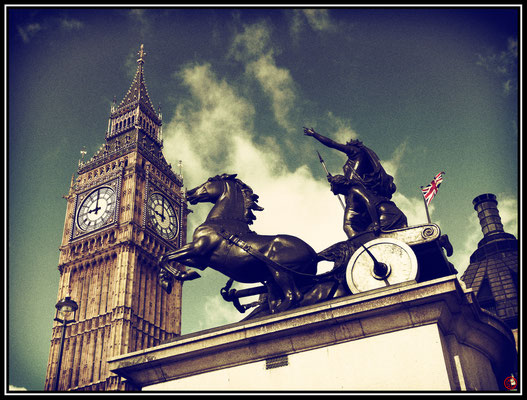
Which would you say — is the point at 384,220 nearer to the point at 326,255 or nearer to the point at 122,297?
the point at 326,255

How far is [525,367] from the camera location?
21.5 ft

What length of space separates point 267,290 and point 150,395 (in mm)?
2678

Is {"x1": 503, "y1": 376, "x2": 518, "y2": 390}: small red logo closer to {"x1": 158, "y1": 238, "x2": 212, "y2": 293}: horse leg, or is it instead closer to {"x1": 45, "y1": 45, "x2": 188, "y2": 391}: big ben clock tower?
{"x1": 158, "y1": 238, "x2": 212, "y2": 293}: horse leg

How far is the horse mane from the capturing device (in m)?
9.34

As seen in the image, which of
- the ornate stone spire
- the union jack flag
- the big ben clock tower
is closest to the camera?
the union jack flag

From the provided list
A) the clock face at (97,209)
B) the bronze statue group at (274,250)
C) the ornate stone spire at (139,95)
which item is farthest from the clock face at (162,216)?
the bronze statue group at (274,250)

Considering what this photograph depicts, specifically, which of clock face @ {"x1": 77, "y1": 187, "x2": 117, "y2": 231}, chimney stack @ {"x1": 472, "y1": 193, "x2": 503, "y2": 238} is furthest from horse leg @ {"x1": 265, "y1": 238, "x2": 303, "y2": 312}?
clock face @ {"x1": 77, "y1": 187, "x2": 117, "y2": 231}

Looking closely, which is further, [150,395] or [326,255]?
[326,255]

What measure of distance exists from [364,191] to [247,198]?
74.1 inches

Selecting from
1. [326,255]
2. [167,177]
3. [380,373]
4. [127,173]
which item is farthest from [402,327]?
[167,177]

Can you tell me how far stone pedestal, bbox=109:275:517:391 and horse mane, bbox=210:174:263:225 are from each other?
2.05 m

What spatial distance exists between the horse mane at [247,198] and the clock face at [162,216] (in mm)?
52364

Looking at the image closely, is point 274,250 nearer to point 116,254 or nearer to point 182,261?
point 182,261

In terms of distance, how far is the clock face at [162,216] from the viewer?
61.6 metres
